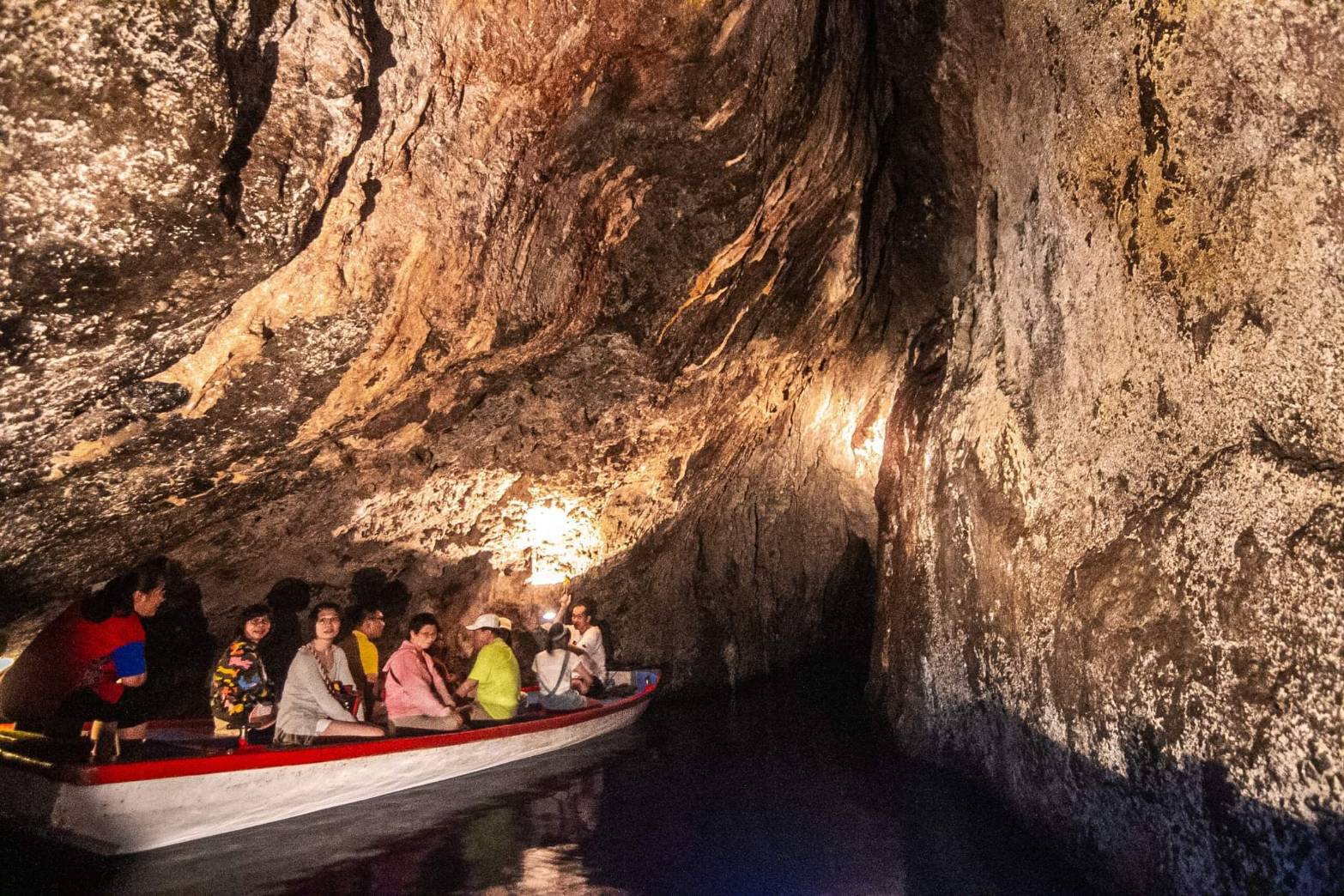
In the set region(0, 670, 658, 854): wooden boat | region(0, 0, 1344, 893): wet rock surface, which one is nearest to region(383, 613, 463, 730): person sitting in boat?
region(0, 670, 658, 854): wooden boat

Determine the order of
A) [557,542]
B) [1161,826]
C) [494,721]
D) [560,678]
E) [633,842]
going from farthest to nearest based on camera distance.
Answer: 1. [557,542]
2. [560,678]
3. [494,721]
4. [633,842]
5. [1161,826]

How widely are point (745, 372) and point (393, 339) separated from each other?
398cm

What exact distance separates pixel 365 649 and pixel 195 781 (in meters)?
2.90

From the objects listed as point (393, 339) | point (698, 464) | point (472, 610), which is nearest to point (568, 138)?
point (393, 339)

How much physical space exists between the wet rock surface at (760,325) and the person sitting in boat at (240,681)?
1017 millimetres

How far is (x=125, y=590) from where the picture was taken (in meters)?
6.88

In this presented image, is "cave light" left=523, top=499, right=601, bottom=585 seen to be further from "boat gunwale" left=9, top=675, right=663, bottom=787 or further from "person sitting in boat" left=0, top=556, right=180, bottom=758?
"person sitting in boat" left=0, top=556, right=180, bottom=758

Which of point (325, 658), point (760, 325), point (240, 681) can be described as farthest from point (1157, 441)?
point (240, 681)

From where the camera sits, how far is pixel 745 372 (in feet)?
29.3

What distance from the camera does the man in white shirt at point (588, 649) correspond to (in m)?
9.95

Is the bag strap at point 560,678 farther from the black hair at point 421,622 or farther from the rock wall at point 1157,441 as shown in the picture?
the rock wall at point 1157,441

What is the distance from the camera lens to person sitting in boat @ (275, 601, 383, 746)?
254 inches

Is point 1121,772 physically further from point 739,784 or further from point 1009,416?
point 739,784

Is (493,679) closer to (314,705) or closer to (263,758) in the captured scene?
(314,705)
